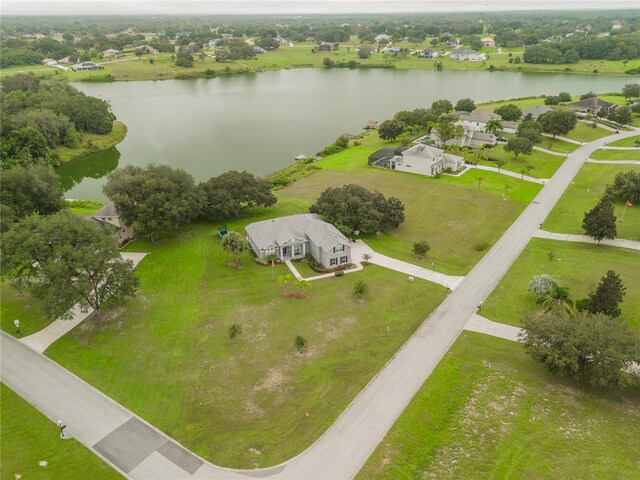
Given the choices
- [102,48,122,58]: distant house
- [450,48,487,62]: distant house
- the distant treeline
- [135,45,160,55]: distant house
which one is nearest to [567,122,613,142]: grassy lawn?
the distant treeline

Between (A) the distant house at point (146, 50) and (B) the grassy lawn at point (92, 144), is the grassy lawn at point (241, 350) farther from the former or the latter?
(A) the distant house at point (146, 50)

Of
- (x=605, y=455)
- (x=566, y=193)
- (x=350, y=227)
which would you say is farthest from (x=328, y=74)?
(x=605, y=455)

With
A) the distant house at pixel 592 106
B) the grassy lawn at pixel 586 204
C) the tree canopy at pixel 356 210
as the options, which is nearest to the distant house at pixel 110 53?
the distant house at pixel 592 106

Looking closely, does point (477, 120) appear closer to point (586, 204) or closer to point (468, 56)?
point (586, 204)

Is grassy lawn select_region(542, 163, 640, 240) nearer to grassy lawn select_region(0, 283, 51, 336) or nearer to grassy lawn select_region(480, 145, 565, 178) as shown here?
grassy lawn select_region(480, 145, 565, 178)

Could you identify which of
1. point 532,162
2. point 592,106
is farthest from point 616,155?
point 592,106

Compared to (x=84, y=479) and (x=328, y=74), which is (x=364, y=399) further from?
(x=328, y=74)
